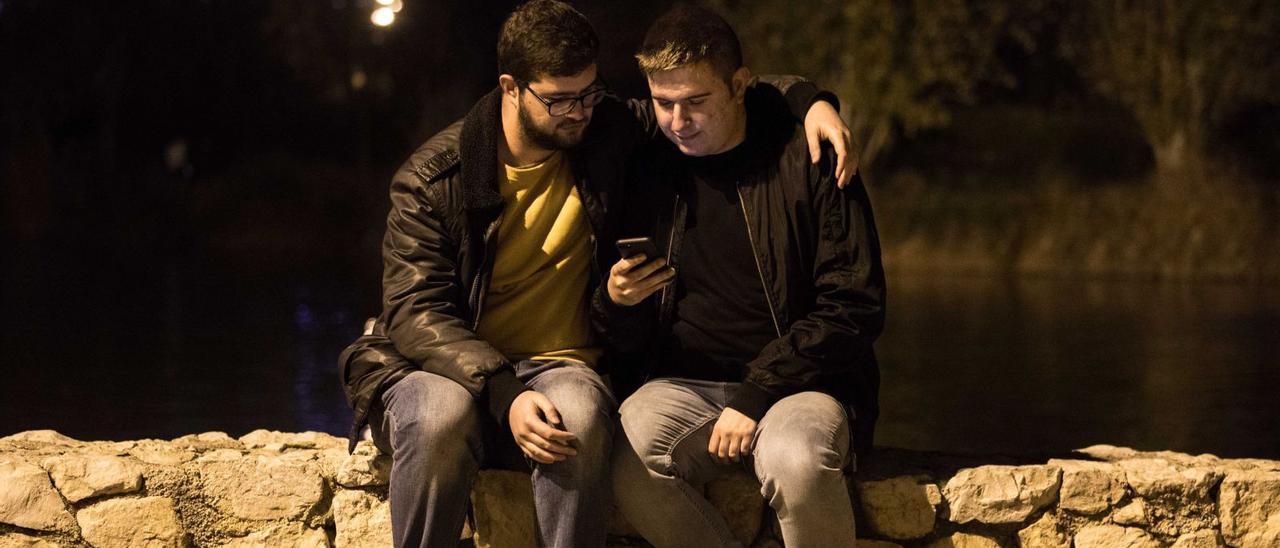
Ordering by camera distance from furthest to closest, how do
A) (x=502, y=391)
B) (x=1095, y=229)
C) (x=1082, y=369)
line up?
(x=1095, y=229), (x=1082, y=369), (x=502, y=391)

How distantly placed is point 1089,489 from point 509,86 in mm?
1521

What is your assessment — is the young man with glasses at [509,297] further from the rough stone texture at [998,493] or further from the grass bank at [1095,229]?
the grass bank at [1095,229]

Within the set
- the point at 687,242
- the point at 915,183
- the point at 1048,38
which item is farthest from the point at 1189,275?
the point at 687,242

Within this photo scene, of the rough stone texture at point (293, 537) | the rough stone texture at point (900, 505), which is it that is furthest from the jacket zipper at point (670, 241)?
the rough stone texture at point (293, 537)

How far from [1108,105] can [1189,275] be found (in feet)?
27.8

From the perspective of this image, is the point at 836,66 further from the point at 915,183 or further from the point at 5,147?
the point at 5,147

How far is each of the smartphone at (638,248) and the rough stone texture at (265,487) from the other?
2.95 ft

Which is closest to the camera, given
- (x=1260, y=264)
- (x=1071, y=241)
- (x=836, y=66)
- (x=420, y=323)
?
(x=420, y=323)

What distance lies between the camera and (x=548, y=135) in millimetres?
3656

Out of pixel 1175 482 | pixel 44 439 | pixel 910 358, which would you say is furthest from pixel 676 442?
pixel 910 358

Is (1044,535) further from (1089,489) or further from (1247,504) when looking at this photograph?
(1247,504)

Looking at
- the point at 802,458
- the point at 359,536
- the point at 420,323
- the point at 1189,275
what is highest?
the point at 420,323

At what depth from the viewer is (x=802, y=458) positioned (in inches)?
132

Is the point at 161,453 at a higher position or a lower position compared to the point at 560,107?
lower
